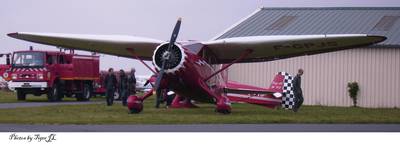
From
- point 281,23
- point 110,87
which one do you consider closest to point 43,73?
point 110,87

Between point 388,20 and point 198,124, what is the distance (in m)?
19.1

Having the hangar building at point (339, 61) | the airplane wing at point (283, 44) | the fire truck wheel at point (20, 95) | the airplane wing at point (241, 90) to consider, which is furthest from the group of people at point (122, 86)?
the hangar building at point (339, 61)

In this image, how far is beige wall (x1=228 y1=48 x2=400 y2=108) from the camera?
30.1m

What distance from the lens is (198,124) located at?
15.8 meters

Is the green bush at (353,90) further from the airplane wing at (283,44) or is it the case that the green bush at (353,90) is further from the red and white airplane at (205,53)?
the airplane wing at (283,44)

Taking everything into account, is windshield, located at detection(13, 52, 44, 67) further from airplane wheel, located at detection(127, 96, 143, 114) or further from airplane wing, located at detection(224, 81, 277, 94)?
airplane wheel, located at detection(127, 96, 143, 114)

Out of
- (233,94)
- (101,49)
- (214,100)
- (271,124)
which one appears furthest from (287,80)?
(271,124)

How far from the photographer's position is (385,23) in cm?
3250

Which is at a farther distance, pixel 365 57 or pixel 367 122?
pixel 365 57

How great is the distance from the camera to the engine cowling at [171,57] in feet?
62.9

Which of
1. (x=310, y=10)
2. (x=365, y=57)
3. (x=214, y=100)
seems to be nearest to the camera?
(x=214, y=100)

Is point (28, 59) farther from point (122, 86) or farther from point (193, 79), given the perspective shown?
point (193, 79)

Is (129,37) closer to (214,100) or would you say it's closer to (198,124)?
(214,100)

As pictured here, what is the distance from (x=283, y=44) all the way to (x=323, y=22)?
496 inches
